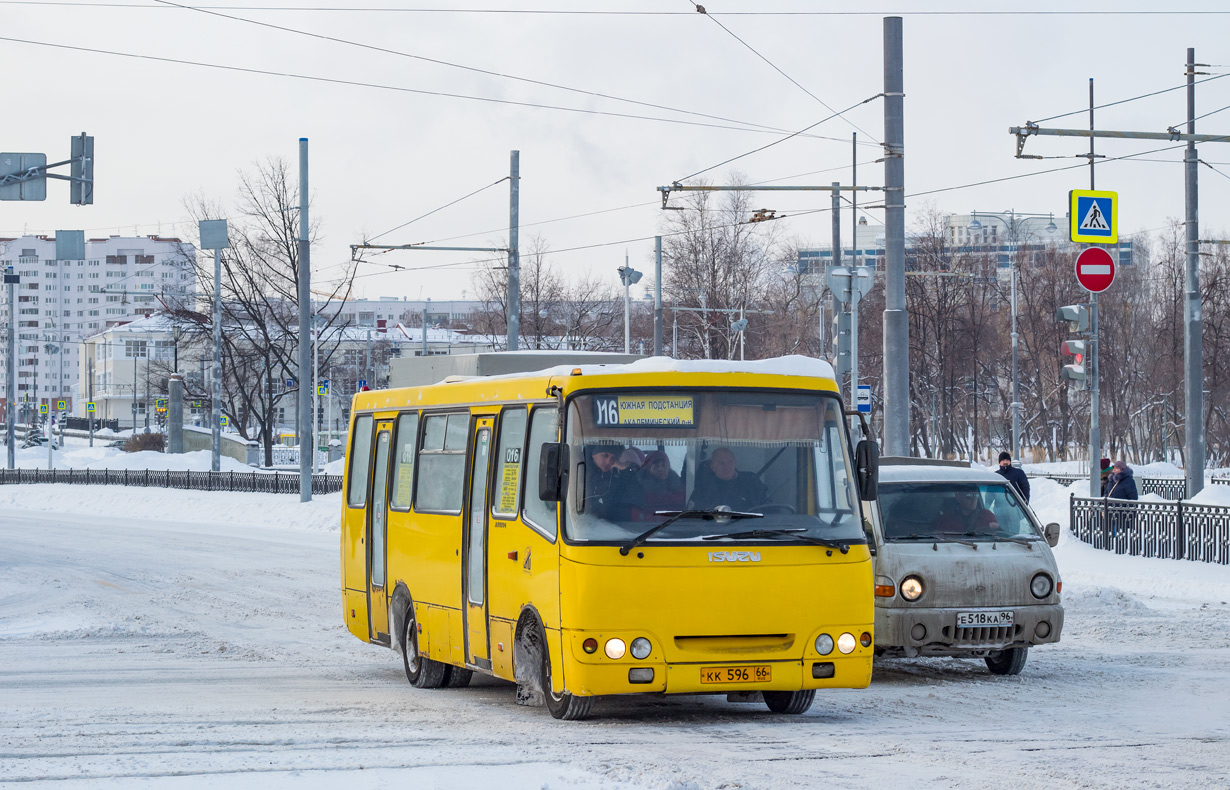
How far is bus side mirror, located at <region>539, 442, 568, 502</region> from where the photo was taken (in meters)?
9.54

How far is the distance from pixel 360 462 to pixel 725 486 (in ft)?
18.5

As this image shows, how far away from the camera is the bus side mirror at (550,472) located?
9.54 m

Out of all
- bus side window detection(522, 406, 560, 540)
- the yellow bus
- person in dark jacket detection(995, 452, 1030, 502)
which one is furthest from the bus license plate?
person in dark jacket detection(995, 452, 1030, 502)

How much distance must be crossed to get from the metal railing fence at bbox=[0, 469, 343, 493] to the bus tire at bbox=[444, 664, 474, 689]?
28.9 meters

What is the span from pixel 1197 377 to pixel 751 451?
744 inches

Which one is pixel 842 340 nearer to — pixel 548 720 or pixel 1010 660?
pixel 1010 660

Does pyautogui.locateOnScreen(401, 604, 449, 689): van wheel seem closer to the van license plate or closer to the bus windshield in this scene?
the bus windshield

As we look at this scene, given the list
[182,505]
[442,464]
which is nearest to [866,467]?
[442,464]

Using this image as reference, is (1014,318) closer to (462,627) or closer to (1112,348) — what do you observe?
(1112,348)

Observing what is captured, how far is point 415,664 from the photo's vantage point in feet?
41.3

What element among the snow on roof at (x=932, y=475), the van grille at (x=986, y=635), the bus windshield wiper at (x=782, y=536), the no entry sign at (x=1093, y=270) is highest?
the no entry sign at (x=1093, y=270)

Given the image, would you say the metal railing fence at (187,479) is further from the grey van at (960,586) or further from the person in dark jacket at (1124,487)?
the grey van at (960,586)

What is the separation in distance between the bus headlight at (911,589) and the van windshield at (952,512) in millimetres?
527

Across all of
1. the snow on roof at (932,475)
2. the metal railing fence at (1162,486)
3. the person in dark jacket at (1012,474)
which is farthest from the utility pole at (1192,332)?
the snow on roof at (932,475)
